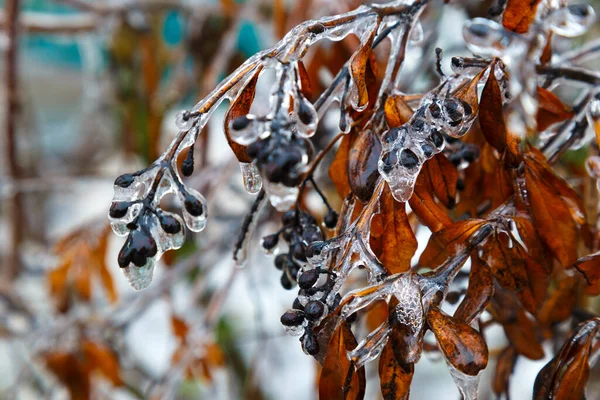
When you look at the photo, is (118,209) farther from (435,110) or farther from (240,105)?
(435,110)

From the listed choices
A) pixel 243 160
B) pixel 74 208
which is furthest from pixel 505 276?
pixel 74 208

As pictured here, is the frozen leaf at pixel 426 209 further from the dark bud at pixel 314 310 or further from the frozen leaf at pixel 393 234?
the dark bud at pixel 314 310

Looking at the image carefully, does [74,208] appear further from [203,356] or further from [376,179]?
[376,179]

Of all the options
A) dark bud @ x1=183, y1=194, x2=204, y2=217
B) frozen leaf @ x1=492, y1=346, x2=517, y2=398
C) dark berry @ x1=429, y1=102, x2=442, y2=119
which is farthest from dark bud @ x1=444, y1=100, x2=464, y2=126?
frozen leaf @ x1=492, y1=346, x2=517, y2=398

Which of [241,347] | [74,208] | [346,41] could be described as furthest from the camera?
[74,208]

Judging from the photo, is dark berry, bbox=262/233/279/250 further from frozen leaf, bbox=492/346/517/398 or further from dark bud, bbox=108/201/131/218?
frozen leaf, bbox=492/346/517/398

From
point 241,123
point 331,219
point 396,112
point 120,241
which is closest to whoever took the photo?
point 241,123

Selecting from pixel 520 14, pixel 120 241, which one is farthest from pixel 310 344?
pixel 120 241
